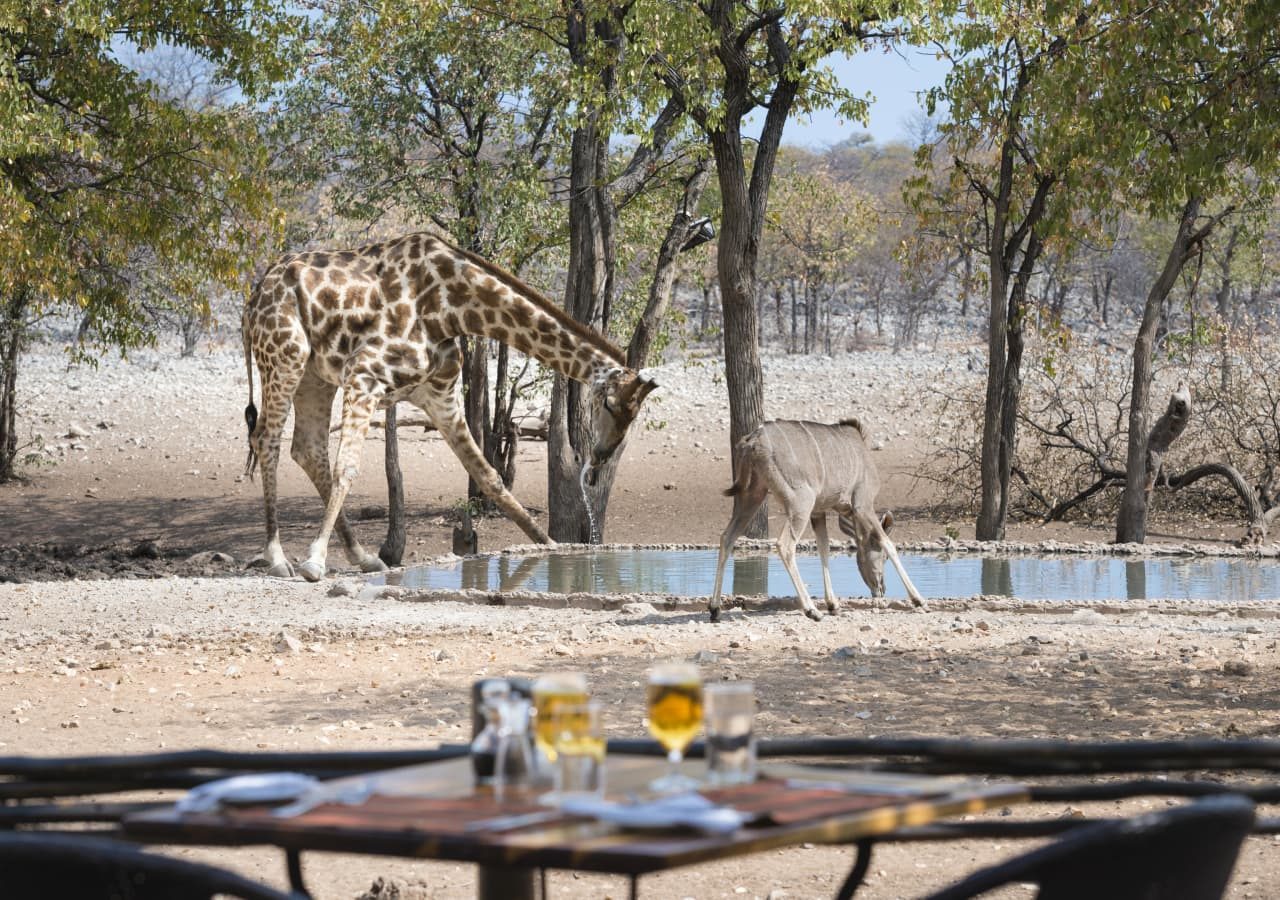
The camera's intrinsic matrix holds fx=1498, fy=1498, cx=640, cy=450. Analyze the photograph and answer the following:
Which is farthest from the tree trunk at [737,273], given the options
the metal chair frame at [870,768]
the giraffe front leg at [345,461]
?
the metal chair frame at [870,768]

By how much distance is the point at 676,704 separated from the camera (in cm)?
239

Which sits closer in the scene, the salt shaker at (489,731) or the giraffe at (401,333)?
the salt shaker at (489,731)

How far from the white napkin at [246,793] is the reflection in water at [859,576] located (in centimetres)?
893

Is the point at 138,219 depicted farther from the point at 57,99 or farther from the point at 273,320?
the point at 273,320

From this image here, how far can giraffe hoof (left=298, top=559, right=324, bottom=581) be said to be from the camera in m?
12.1

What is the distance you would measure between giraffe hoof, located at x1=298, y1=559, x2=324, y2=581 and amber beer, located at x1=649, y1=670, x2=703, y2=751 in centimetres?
1005

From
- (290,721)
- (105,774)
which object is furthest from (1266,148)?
(105,774)

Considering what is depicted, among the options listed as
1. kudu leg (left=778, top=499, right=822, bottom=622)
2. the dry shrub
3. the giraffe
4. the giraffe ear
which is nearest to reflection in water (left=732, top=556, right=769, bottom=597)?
kudu leg (left=778, top=499, right=822, bottom=622)

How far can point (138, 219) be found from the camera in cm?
1506

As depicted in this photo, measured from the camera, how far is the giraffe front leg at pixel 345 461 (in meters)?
12.2

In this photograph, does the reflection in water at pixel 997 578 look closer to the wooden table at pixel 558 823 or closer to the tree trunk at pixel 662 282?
the tree trunk at pixel 662 282

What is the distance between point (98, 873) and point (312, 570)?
400 inches

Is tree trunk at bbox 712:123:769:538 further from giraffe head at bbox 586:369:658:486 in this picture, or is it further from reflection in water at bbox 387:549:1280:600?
giraffe head at bbox 586:369:658:486

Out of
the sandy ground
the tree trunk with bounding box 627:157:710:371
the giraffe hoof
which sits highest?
the tree trunk with bounding box 627:157:710:371
